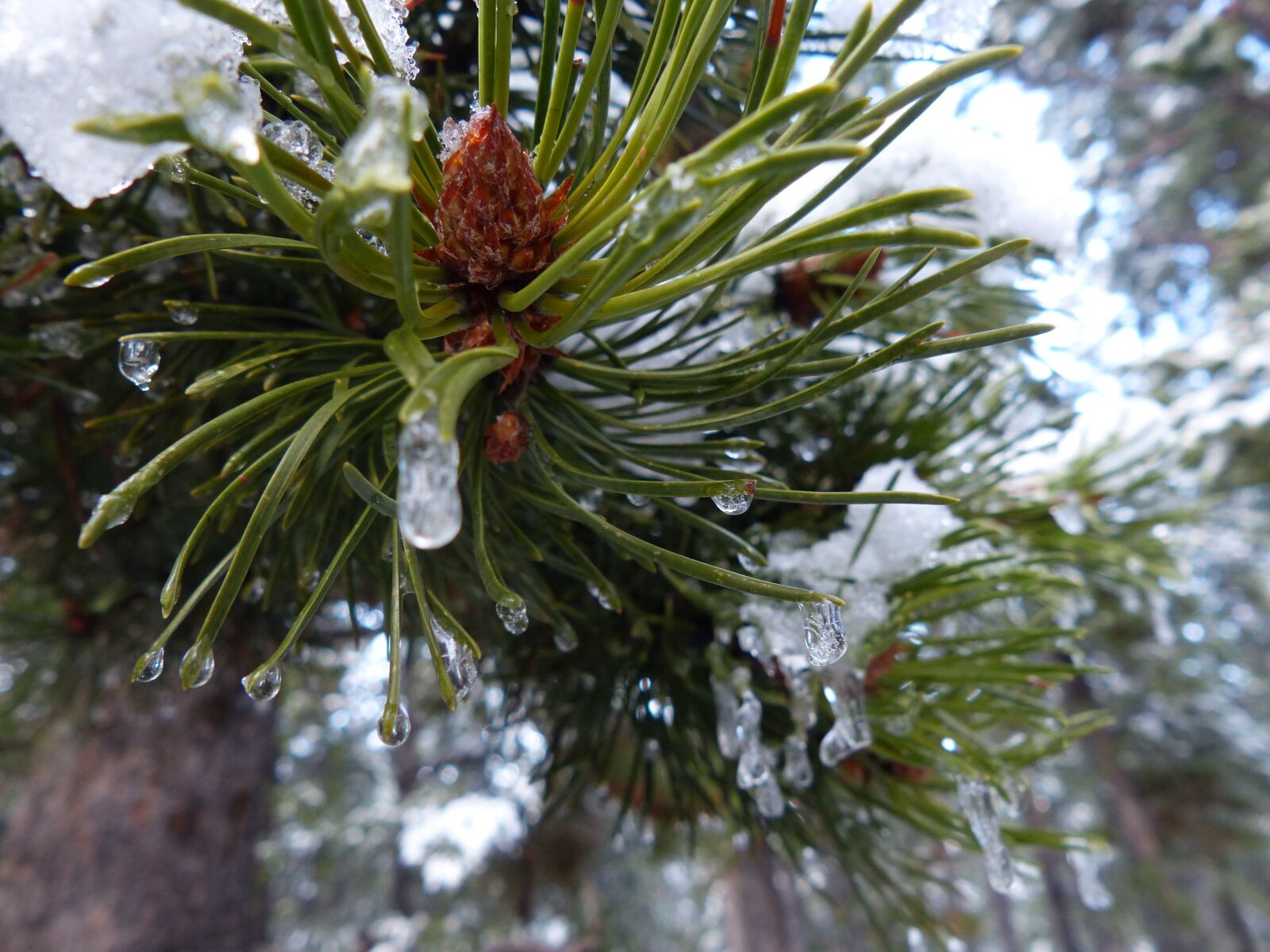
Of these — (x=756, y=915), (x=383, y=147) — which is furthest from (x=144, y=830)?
(x=756, y=915)

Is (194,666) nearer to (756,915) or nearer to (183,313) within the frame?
(183,313)

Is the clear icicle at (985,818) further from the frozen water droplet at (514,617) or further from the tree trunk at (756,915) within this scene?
the tree trunk at (756,915)

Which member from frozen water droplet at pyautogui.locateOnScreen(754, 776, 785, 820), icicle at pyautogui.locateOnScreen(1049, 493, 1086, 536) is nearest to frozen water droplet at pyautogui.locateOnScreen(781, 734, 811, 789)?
frozen water droplet at pyautogui.locateOnScreen(754, 776, 785, 820)

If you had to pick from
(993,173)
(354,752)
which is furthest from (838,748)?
(354,752)

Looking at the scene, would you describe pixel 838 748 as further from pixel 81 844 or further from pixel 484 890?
pixel 484 890

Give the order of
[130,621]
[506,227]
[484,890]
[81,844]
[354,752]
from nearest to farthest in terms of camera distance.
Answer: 1. [506,227]
2. [130,621]
3. [81,844]
4. [484,890]
5. [354,752]

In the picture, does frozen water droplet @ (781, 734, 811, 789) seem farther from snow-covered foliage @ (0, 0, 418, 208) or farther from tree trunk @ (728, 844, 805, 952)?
tree trunk @ (728, 844, 805, 952)
